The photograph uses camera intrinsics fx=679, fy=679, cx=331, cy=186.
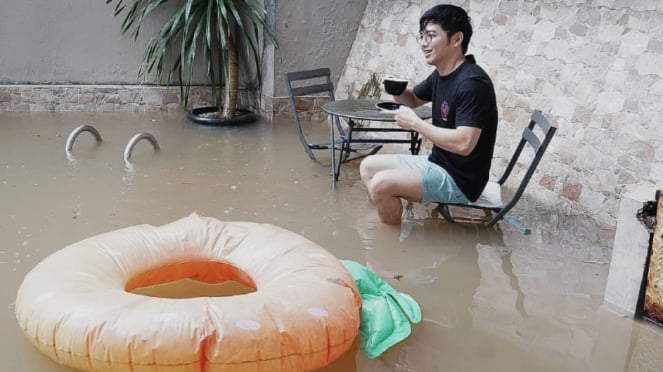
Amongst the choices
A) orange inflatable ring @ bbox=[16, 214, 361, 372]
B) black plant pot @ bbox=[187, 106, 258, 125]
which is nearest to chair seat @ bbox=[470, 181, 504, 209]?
orange inflatable ring @ bbox=[16, 214, 361, 372]

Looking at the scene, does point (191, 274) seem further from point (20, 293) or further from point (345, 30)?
point (345, 30)

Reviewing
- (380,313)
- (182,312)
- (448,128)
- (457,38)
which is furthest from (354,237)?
(182,312)

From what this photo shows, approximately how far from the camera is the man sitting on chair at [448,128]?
10.1ft

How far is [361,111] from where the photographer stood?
12.8 feet

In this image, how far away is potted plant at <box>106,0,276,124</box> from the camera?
18.1 ft

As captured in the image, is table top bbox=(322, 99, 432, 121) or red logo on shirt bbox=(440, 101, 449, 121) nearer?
red logo on shirt bbox=(440, 101, 449, 121)

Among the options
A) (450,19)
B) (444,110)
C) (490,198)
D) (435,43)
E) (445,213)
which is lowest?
(445,213)

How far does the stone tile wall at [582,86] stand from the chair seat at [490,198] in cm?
49

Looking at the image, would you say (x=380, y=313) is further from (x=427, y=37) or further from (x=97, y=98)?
(x=97, y=98)

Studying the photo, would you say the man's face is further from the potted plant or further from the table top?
the potted plant

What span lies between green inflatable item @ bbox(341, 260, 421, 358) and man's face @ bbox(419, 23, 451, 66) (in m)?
1.13

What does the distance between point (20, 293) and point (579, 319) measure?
6.74 ft

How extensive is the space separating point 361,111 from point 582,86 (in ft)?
3.96

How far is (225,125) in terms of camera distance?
564 cm
